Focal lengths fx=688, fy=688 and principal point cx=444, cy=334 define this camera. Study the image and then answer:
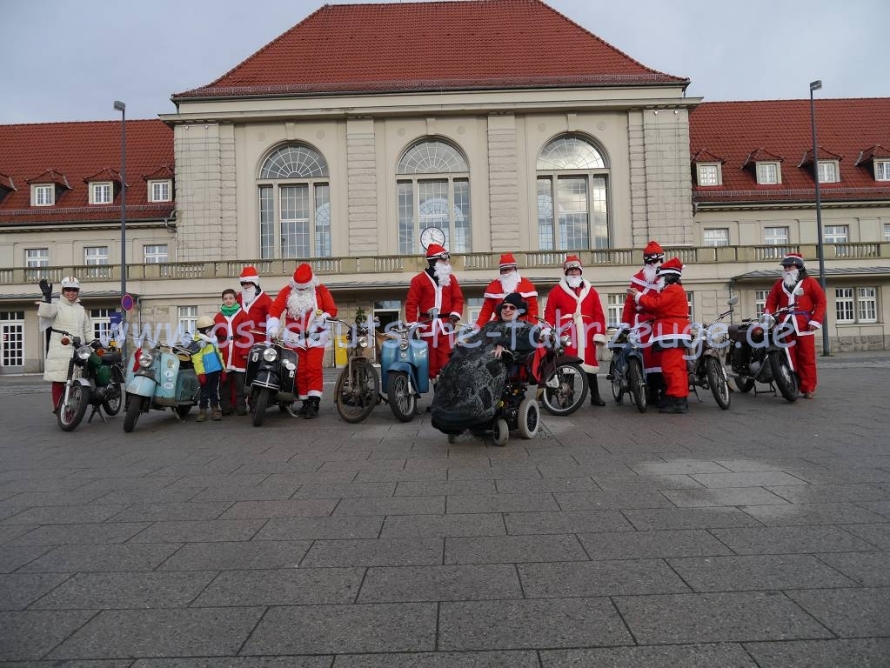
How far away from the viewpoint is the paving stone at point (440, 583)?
9.62ft

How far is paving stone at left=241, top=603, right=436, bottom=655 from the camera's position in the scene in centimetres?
247

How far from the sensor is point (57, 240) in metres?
38.4

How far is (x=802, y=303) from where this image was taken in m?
10.6

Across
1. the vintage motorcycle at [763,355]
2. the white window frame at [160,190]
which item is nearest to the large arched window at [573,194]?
the white window frame at [160,190]

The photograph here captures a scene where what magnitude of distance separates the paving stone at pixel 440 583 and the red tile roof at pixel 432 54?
34.6m

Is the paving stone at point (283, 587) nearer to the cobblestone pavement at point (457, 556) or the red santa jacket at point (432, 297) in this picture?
the cobblestone pavement at point (457, 556)

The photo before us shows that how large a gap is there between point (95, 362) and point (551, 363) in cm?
623

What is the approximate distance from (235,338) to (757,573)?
8.40 m

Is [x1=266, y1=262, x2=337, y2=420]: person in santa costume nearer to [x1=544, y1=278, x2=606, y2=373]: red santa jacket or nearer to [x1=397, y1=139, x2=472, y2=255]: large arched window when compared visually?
[x1=544, y1=278, x2=606, y2=373]: red santa jacket

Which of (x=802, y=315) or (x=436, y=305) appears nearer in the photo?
(x=436, y=305)

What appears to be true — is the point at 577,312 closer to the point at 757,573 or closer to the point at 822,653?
the point at 757,573

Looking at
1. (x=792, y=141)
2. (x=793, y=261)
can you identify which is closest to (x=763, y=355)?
(x=793, y=261)

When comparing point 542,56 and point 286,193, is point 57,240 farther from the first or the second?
point 542,56

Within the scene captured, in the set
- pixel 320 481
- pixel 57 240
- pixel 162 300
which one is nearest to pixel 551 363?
pixel 320 481
